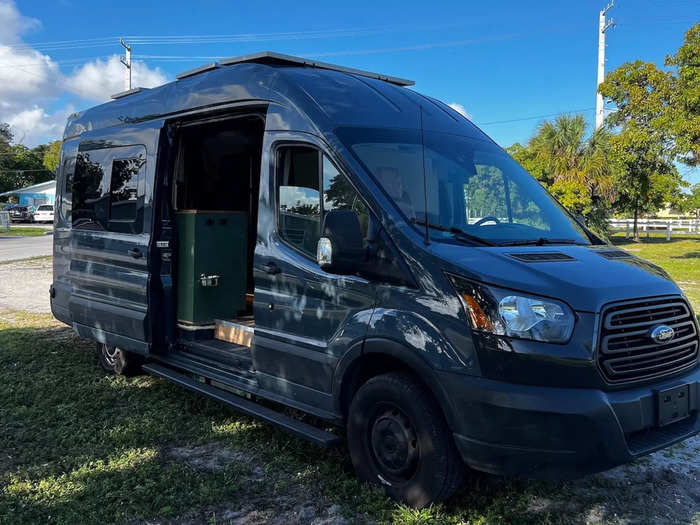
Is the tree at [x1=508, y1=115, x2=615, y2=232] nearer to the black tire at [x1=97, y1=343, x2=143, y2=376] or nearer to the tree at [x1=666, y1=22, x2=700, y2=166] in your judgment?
the tree at [x1=666, y1=22, x2=700, y2=166]

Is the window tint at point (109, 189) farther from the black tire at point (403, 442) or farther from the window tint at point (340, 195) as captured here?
the black tire at point (403, 442)

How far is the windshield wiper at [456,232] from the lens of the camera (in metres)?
3.69

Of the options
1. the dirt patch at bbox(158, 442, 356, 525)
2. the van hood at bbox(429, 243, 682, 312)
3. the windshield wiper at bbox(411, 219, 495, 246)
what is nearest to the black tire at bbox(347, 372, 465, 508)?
the dirt patch at bbox(158, 442, 356, 525)

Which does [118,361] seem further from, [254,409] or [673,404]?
[673,404]

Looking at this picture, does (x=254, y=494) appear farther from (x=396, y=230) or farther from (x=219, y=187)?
Result: (x=219, y=187)

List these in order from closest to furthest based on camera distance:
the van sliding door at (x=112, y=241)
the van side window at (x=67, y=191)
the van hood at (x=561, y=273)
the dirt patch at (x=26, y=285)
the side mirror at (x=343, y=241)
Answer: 1. the van hood at (x=561, y=273)
2. the side mirror at (x=343, y=241)
3. the van sliding door at (x=112, y=241)
4. the van side window at (x=67, y=191)
5. the dirt patch at (x=26, y=285)

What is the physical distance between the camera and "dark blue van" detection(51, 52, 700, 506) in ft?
10.3

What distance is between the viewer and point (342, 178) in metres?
3.95

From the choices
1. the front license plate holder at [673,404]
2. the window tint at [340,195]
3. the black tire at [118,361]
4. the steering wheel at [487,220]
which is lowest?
the black tire at [118,361]

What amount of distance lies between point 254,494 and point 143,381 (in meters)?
3.04

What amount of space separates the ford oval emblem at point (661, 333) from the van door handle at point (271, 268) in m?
2.38

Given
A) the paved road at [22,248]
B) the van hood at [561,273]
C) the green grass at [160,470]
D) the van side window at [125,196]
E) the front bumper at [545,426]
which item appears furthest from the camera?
the paved road at [22,248]

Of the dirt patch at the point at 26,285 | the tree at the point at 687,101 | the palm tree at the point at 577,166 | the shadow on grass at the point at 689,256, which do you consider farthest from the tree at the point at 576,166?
the dirt patch at the point at 26,285

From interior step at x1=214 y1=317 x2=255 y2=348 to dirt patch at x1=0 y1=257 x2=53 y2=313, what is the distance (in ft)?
20.0
